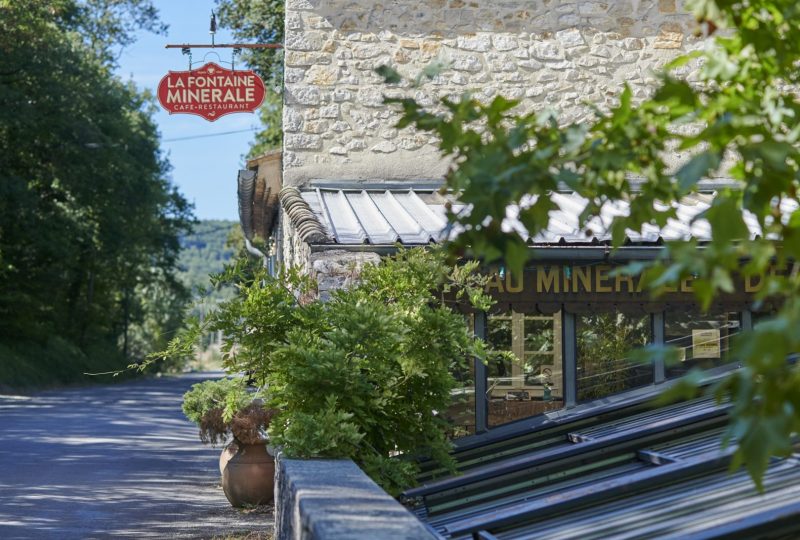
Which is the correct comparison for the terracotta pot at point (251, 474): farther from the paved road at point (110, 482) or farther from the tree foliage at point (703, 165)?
the tree foliage at point (703, 165)

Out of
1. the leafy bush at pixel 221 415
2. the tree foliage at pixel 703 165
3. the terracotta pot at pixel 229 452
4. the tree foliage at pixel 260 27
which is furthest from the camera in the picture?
the tree foliage at pixel 260 27

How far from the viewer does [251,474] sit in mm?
9141

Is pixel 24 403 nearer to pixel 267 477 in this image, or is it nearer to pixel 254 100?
pixel 254 100

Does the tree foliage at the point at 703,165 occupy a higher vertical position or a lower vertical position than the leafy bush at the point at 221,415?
higher

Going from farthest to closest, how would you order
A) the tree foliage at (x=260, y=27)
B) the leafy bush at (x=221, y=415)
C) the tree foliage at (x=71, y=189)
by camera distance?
the tree foliage at (x=71, y=189) < the tree foliage at (x=260, y=27) < the leafy bush at (x=221, y=415)

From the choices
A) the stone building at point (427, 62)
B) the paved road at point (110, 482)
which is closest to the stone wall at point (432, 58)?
the stone building at point (427, 62)

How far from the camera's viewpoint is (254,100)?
43.4ft

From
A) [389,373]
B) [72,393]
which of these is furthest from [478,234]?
[72,393]

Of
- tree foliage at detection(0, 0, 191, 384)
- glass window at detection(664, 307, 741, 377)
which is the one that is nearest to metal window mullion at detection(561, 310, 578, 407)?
glass window at detection(664, 307, 741, 377)

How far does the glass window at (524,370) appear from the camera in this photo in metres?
9.65

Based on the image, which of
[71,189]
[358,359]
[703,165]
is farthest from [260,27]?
[703,165]

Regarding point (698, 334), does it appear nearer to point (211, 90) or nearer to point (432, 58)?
point (432, 58)

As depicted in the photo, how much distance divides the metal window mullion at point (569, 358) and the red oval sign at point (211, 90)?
541 cm

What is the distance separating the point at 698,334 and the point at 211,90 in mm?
6792
